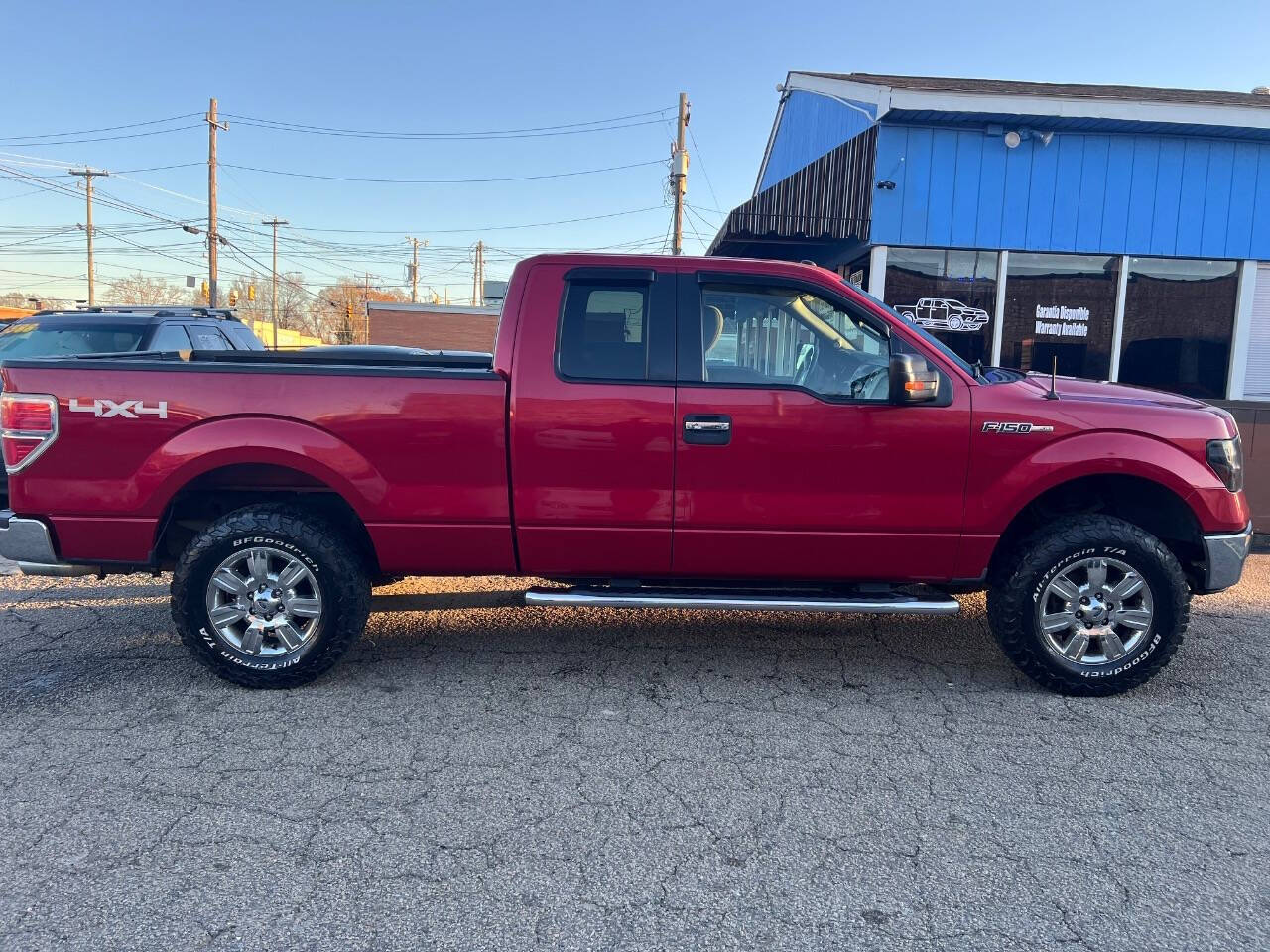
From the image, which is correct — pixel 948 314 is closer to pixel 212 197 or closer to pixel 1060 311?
pixel 1060 311

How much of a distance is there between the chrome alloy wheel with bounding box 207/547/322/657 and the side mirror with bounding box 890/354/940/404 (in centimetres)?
282

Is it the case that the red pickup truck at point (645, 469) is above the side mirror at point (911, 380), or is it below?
below

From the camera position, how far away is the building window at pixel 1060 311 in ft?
36.6

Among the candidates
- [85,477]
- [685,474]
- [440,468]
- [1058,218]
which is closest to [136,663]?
[85,477]

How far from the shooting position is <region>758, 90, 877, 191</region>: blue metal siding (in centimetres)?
1185

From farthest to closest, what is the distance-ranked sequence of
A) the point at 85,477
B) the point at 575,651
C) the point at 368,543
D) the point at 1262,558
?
the point at 1262,558
the point at 575,651
the point at 368,543
the point at 85,477

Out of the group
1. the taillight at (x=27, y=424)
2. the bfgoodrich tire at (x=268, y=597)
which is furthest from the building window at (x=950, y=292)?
the taillight at (x=27, y=424)

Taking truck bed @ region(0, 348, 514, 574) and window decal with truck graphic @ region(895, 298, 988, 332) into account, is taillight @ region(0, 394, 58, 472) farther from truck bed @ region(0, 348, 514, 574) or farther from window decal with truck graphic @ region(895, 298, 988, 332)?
window decal with truck graphic @ region(895, 298, 988, 332)

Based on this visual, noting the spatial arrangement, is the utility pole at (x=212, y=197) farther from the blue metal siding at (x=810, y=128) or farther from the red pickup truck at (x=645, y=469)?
the red pickup truck at (x=645, y=469)

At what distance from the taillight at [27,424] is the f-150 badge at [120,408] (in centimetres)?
11

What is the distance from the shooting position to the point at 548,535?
4.16 metres

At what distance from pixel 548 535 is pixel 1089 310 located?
9825mm

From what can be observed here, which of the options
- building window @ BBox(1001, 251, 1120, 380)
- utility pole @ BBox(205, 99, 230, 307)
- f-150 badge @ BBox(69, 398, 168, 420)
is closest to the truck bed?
f-150 badge @ BBox(69, 398, 168, 420)

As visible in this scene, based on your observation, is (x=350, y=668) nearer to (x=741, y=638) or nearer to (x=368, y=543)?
(x=368, y=543)
